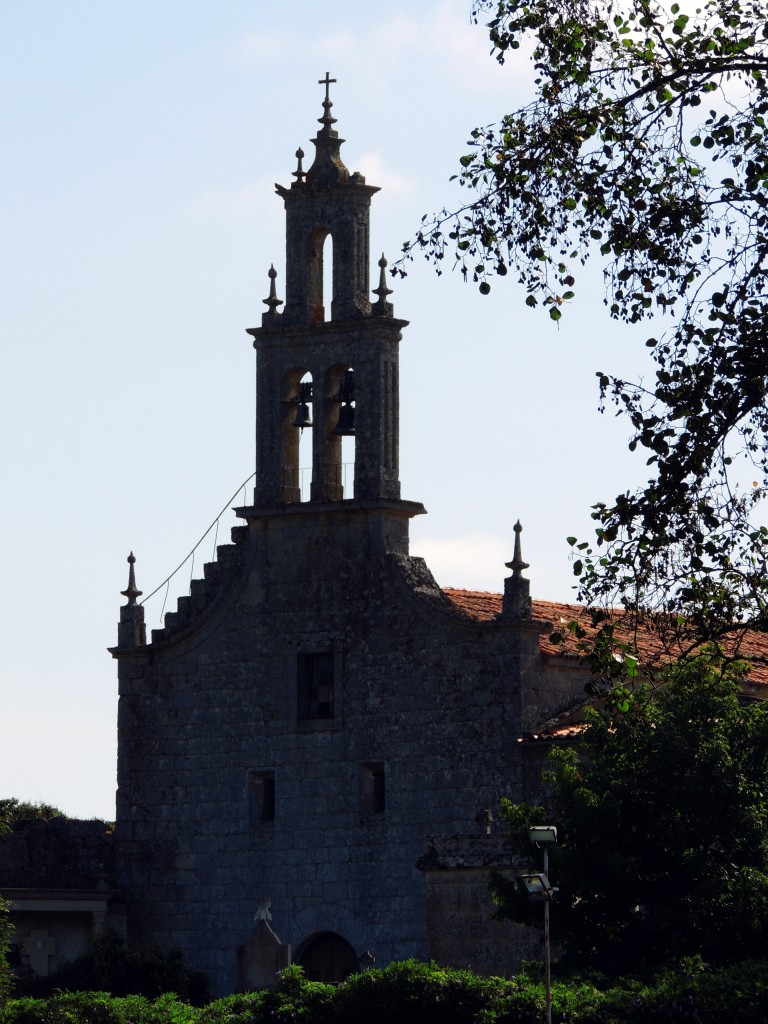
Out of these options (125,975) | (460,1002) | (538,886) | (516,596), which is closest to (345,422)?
(516,596)

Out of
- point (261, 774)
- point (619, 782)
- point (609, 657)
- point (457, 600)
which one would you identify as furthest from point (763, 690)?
point (609, 657)

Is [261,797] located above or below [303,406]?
below

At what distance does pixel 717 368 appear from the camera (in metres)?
19.0

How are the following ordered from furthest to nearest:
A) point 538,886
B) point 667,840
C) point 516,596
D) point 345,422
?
point 345,422, point 516,596, point 667,840, point 538,886

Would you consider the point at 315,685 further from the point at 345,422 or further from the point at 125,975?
the point at 125,975

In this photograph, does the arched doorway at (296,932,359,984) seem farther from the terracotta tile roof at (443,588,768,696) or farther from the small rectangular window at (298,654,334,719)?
the terracotta tile roof at (443,588,768,696)

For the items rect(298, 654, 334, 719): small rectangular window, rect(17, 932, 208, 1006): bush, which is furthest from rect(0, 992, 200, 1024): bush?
rect(298, 654, 334, 719): small rectangular window

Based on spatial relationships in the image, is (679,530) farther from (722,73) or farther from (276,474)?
(276,474)

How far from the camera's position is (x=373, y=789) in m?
38.5

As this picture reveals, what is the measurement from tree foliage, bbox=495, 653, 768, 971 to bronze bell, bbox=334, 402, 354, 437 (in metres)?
10.9

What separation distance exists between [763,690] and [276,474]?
28.8 ft

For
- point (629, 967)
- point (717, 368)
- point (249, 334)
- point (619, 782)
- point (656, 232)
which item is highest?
point (249, 334)

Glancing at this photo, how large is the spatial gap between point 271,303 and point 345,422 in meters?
2.56

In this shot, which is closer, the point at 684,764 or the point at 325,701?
the point at 684,764
